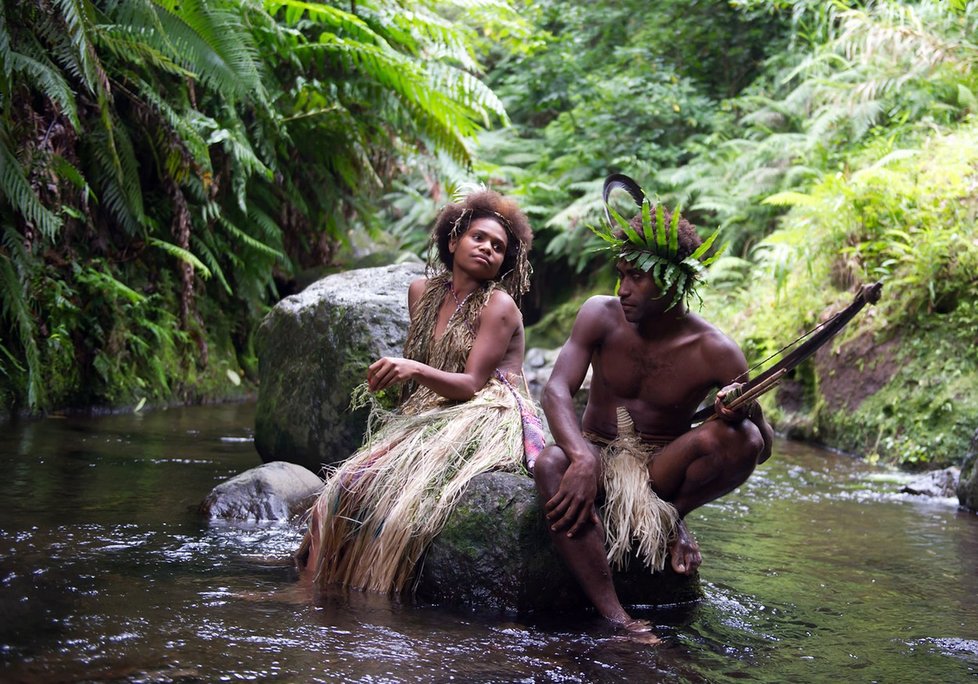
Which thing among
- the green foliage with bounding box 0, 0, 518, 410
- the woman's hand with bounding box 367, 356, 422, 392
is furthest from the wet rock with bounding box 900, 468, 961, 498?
the green foliage with bounding box 0, 0, 518, 410

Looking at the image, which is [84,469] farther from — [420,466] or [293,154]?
[293,154]

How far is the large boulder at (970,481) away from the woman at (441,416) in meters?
2.96

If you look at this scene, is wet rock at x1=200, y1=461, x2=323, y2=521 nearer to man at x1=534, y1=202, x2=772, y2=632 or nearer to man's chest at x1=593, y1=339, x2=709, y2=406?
man at x1=534, y1=202, x2=772, y2=632

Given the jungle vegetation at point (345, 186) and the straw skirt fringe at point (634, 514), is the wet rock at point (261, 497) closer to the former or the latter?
the straw skirt fringe at point (634, 514)

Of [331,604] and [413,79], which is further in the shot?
[413,79]

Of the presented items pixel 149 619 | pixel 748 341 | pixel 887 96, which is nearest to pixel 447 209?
pixel 149 619

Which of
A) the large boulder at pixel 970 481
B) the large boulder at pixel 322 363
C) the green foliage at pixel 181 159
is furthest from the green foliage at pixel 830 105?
the large boulder at pixel 322 363

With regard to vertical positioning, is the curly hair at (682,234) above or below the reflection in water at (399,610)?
above

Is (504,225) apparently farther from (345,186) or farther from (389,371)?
(345,186)

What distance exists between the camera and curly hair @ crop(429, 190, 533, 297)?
13.4 feet

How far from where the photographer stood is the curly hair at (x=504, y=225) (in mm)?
4098

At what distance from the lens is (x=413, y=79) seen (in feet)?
30.1

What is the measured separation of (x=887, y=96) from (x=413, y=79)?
5448 millimetres

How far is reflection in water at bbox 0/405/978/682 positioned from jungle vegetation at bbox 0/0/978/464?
200 cm
